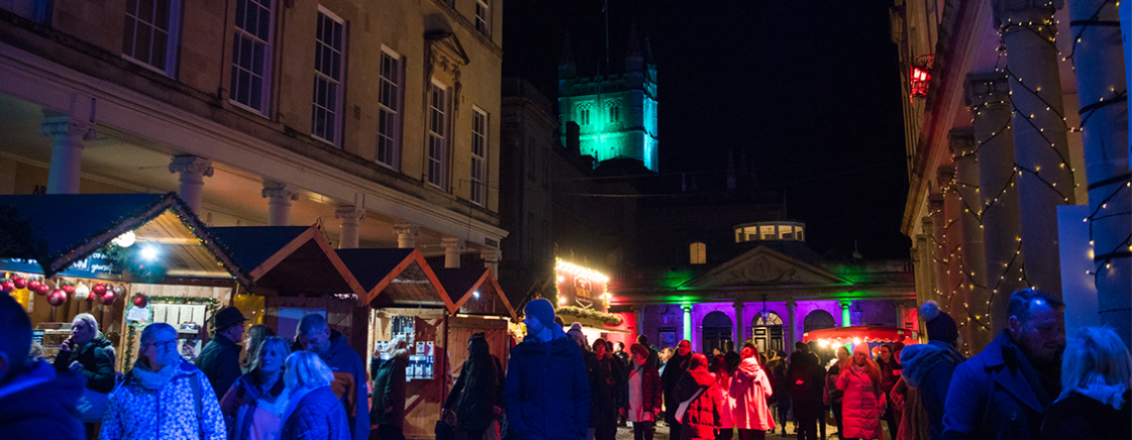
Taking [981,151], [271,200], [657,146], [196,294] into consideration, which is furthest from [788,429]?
[657,146]

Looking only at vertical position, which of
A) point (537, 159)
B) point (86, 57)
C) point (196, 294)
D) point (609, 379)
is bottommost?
point (609, 379)

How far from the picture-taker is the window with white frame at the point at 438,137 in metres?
21.5

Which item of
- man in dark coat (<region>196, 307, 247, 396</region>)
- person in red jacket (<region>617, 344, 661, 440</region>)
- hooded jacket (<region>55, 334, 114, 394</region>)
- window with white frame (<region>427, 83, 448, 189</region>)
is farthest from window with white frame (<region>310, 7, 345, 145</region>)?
Result: man in dark coat (<region>196, 307, 247, 396</region>)

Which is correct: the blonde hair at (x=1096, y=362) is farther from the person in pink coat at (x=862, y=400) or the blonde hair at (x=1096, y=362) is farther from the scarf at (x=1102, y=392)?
the person in pink coat at (x=862, y=400)

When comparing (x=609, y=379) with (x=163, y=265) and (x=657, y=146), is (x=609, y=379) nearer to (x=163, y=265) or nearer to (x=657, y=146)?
(x=163, y=265)

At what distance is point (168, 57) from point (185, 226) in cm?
706

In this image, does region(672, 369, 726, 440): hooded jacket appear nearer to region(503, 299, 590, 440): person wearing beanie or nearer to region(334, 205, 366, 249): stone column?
region(503, 299, 590, 440): person wearing beanie

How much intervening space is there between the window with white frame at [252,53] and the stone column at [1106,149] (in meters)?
13.0

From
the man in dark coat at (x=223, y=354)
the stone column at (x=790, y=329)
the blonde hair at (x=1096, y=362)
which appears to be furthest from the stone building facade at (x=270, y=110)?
the stone column at (x=790, y=329)

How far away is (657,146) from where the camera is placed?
11131 cm

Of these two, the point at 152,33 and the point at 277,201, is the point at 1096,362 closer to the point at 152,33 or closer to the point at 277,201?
the point at 152,33

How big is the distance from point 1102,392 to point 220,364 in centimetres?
595

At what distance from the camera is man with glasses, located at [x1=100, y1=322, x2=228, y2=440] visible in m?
4.54

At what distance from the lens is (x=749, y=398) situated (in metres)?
11.1
